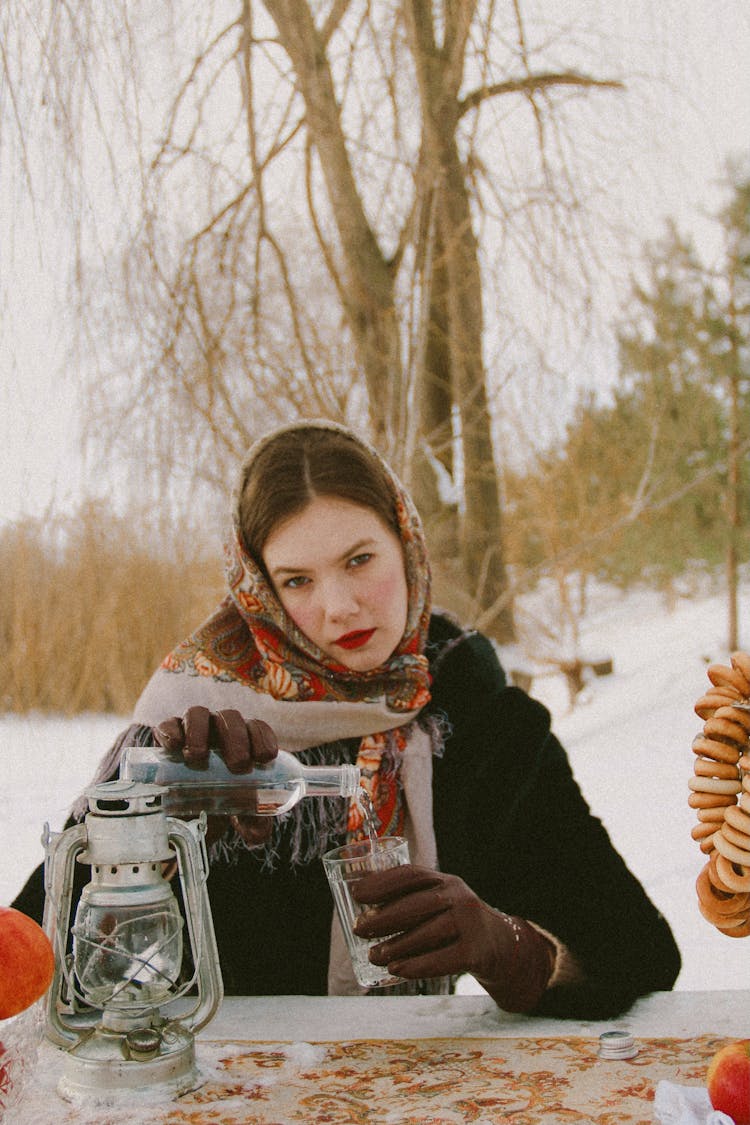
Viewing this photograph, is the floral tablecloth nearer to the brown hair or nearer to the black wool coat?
the black wool coat

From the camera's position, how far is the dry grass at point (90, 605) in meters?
2.80

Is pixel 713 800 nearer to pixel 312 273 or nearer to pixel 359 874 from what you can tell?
pixel 359 874

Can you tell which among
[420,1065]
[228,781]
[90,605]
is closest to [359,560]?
[228,781]

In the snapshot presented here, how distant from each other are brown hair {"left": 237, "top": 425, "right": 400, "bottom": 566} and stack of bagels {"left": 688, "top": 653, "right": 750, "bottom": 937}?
0.96m

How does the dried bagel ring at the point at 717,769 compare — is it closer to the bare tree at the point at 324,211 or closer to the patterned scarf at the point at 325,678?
the patterned scarf at the point at 325,678

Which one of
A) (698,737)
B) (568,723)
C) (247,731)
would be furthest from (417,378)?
(568,723)

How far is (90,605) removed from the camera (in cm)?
292

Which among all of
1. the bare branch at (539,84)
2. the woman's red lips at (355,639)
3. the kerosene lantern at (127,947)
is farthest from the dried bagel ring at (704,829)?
the bare branch at (539,84)

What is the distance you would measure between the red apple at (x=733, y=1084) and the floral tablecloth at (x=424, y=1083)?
0.24 ft

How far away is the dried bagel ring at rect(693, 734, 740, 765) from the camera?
0.89 m

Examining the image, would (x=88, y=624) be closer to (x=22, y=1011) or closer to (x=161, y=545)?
(x=161, y=545)

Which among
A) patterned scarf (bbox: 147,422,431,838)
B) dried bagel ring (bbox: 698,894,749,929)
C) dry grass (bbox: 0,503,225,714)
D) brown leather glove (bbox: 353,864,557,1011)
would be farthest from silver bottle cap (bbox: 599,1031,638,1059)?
dry grass (bbox: 0,503,225,714)

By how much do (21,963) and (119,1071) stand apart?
19 cm

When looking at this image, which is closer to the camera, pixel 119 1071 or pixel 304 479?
pixel 119 1071
